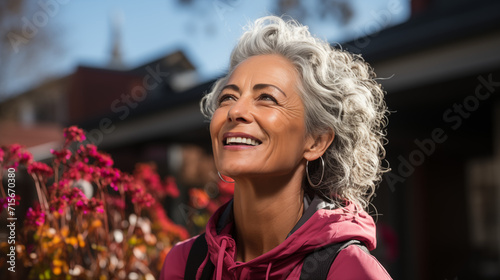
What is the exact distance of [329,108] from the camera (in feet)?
5.76

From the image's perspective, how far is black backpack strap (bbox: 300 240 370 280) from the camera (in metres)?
1.49

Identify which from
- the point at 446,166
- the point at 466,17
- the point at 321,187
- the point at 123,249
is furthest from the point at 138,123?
the point at 321,187

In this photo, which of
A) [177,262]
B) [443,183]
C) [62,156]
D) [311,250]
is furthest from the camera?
[443,183]

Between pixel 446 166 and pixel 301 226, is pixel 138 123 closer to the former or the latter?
pixel 446 166

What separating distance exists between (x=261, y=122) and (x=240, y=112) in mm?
72

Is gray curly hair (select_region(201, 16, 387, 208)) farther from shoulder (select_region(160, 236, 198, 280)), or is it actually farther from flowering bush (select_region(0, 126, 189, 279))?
flowering bush (select_region(0, 126, 189, 279))

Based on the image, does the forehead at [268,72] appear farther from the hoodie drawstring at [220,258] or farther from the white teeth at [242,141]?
the hoodie drawstring at [220,258]

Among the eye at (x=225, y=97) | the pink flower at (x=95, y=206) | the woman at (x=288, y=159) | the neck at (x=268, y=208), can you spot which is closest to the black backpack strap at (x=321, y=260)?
the woman at (x=288, y=159)

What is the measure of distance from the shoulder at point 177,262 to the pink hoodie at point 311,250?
123 mm

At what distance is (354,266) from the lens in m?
1.47

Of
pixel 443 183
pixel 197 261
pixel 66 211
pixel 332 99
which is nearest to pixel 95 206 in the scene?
pixel 66 211

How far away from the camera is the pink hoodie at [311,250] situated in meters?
1.48

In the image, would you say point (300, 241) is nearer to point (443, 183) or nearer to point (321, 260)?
point (321, 260)

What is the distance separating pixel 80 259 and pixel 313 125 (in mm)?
1487
